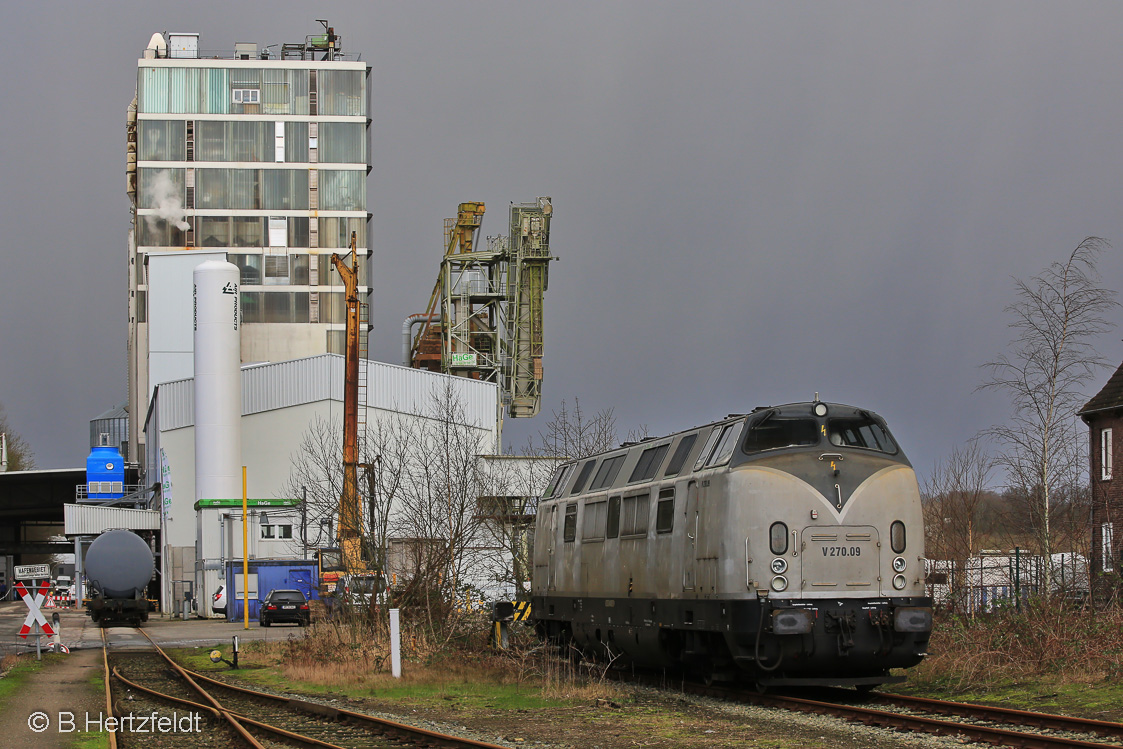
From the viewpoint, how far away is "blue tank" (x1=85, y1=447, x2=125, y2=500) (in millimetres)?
75438

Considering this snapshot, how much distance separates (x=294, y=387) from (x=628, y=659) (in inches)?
1596

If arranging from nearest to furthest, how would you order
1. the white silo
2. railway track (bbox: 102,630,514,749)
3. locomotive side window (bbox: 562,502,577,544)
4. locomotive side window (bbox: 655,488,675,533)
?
railway track (bbox: 102,630,514,749) < locomotive side window (bbox: 655,488,675,533) < locomotive side window (bbox: 562,502,577,544) < the white silo

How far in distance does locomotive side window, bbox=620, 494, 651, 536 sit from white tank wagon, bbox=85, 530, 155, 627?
116ft

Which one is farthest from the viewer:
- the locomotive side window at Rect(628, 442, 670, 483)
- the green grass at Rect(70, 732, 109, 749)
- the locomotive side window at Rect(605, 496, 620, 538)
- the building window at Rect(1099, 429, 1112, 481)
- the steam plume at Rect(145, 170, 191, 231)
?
the steam plume at Rect(145, 170, 191, 231)

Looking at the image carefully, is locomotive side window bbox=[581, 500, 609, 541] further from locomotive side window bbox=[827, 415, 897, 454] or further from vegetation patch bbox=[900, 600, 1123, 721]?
vegetation patch bbox=[900, 600, 1123, 721]

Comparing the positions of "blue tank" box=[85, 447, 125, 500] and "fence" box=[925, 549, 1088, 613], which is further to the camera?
"blue tank" box=[85, 447, 125, 500]

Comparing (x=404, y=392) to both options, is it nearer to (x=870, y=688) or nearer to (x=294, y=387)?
(x=294, y=387)

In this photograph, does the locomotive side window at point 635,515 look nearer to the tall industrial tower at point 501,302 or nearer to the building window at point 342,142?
the tall industrial tower at point 501,302

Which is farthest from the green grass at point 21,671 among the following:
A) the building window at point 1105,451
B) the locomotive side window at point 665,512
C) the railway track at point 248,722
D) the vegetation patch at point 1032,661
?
the building window at point 1105,451

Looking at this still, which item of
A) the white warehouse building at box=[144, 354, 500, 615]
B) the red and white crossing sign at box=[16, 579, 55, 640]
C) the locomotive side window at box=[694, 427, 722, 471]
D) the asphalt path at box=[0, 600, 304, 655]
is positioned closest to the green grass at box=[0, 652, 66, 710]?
the red and white crossing sign at box=[16, 579, 55, 640]

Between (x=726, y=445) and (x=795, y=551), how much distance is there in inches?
70.2

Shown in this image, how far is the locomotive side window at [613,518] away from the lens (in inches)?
775

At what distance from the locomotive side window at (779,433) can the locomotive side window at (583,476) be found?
20.8 feet

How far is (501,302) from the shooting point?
6806 centimetres
